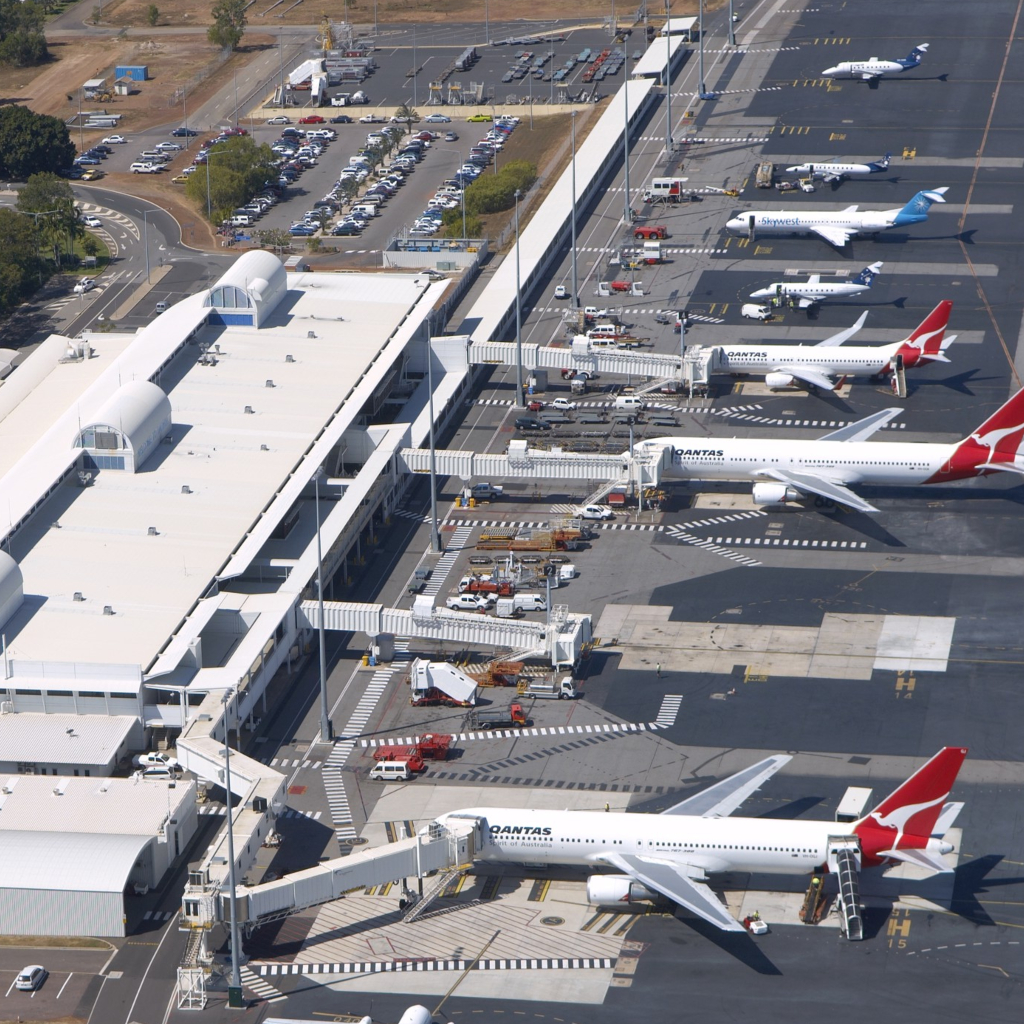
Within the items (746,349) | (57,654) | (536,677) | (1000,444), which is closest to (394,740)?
(536,677)

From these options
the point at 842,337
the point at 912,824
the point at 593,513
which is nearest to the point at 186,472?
the point at 593,513

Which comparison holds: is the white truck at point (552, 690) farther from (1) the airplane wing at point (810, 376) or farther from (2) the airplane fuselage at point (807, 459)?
(1) the airplane wing at point (810, 376)

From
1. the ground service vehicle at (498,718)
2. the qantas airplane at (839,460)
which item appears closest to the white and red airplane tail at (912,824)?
the ground service vehicle at (498,718)

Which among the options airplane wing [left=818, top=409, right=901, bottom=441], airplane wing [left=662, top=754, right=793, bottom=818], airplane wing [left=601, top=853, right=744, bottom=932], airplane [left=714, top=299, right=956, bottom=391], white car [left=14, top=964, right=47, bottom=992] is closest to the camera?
airplane wing [left=601, top=853, right=744, bottom=932]

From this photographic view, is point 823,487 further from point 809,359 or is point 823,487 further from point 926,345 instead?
point 926,345

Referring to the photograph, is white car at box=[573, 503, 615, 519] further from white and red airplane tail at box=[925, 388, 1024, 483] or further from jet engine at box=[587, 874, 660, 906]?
jet engine at box=[587, 874, 660, 906]

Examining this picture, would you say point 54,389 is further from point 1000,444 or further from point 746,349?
point 1000,444

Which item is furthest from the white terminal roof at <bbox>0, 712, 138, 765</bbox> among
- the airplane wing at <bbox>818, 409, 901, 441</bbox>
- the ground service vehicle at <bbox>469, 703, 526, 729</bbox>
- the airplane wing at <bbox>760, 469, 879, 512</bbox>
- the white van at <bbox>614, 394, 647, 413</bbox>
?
the white van at <bbox>614, 394, 647, 413</bbox>
